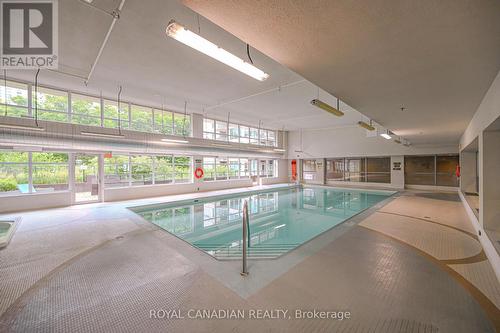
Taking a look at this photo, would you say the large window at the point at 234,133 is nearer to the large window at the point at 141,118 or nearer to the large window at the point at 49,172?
the large window at the point at 141,118

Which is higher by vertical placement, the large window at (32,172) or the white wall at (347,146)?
the white wall at (347,146)

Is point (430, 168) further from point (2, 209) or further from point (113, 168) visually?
point (2, 209)

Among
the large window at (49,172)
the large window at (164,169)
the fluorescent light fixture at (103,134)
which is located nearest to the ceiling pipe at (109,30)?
the fluorescent light fixture at (103,134)

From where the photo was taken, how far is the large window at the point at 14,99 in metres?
5.51

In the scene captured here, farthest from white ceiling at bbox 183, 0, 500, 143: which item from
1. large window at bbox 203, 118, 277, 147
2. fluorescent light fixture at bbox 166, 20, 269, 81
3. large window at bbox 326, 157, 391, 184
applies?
large window at bbox 326, 157, 391, 184

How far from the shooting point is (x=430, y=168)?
10.1 metres

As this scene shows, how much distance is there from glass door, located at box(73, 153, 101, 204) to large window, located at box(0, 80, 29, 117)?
1.77 meters

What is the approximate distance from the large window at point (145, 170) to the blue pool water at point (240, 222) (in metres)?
2.16

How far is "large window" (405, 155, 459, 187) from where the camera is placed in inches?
381

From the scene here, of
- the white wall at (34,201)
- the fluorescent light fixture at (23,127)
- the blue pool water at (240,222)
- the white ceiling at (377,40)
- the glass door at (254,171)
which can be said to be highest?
the white ceiling at (377,40)

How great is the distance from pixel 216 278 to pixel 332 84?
292cm

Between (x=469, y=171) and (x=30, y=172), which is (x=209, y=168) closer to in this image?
(x=30, y=172)

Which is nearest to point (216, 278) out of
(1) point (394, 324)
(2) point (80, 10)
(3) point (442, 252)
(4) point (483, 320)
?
(1) point (394, 324)

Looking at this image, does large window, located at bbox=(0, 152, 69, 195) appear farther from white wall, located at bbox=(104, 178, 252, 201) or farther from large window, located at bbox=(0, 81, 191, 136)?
white wall, located at bbox=(104, 178, 252, 201)
